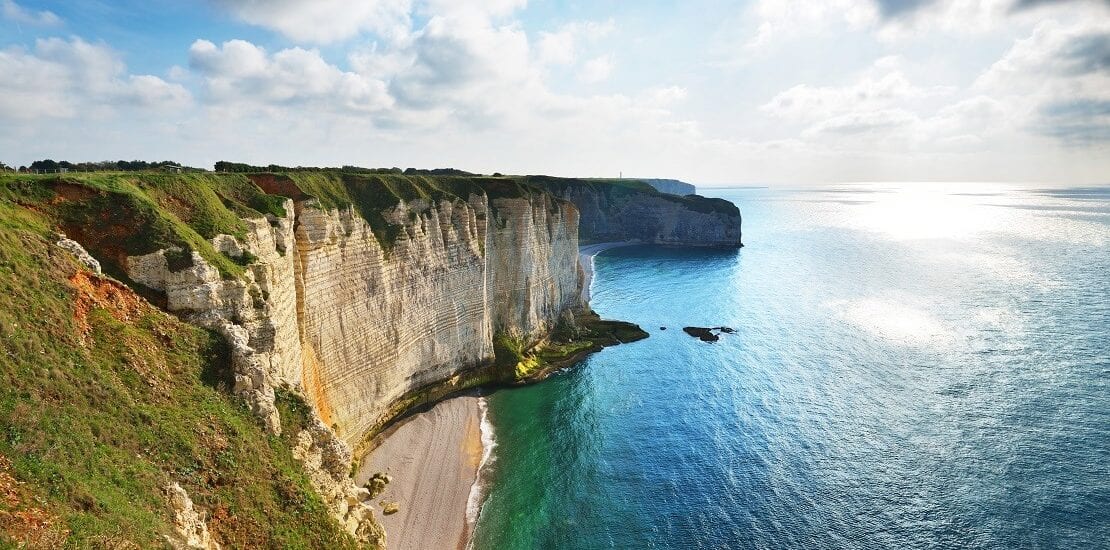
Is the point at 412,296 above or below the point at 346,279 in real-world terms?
below

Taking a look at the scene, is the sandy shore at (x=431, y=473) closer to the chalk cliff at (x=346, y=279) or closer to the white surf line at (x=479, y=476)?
the white surf line at (x=479, y=476)

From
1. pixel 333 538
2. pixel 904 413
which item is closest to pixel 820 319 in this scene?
pixel 904 413

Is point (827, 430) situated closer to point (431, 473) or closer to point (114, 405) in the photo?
point (431, 473)

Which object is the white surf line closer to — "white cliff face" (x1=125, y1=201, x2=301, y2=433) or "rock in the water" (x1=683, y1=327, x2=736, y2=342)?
"white cliff face" (x1=125, y1=201, x2=301, y2=433)

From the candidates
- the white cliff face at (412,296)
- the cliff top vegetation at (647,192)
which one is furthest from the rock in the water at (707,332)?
the cliff top vegetation at (647,192)

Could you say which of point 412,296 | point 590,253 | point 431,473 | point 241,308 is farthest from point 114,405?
point 590,253
